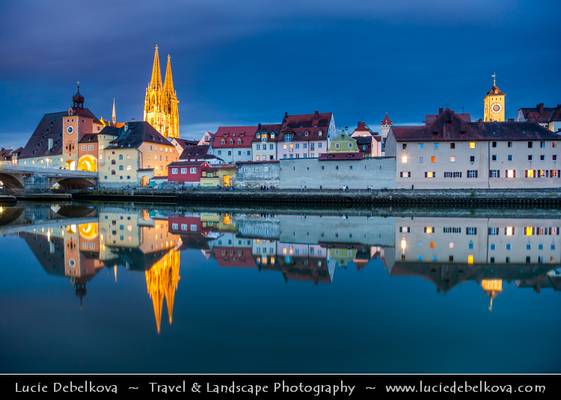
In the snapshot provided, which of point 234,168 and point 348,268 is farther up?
point 234,168

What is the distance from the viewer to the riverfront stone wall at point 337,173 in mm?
50562

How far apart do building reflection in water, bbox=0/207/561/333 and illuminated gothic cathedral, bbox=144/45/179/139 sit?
73572mm

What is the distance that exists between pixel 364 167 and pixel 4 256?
4046 cm

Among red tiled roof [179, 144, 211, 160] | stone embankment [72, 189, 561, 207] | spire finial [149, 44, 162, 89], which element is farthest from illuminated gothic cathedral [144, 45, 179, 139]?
stone embankment [72, 189, 561, 207]

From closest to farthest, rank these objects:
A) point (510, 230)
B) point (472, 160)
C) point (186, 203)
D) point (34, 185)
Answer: point (510, 230) < point (472, 160) < point (186, 203) < point (34, 185)

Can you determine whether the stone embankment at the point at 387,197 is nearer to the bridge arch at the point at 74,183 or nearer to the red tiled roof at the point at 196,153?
the red tiled roof at the point at 196,153

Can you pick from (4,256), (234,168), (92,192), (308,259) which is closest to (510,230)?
(308,259)

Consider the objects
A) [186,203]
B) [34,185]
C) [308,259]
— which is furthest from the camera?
[34,185]

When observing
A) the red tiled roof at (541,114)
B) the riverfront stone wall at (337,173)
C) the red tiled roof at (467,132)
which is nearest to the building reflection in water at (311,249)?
the red tiled roof at (467,132)

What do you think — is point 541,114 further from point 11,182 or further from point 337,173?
point 11,182

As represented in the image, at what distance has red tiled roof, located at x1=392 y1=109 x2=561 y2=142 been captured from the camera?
4834 cm

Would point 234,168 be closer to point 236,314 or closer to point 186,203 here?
point 186,203

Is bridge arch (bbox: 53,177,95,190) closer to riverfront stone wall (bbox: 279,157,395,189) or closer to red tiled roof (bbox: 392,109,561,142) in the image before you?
riverfront stone wall (bbox: 279,157,395,189)
